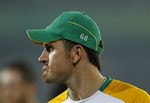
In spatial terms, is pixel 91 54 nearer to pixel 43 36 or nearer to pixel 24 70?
pixel 43 36

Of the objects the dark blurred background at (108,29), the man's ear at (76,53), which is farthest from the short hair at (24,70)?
the dark blurred background at (108,29)

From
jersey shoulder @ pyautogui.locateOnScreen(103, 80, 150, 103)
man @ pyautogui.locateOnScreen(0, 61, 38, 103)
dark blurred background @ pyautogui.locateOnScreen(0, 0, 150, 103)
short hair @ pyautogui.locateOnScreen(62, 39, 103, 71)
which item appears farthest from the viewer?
dark blurred background @ pyautogui.locateOnScreen(0, 0, 150, 103)

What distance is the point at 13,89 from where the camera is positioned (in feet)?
14.8

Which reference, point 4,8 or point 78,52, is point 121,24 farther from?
point 78,52

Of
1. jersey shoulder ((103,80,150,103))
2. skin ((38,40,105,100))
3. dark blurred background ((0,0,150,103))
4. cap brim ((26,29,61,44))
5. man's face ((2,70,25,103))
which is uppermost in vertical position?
cap brim ((26,29,61,44))

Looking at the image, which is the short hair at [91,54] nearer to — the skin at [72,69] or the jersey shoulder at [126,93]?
the skin at [72,69]

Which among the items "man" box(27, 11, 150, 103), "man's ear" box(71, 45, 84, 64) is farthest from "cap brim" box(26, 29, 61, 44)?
"man's ear" box(71, 45, 84, 64)

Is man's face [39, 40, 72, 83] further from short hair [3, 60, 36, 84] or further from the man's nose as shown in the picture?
short hair [3, 60, 36, 84]

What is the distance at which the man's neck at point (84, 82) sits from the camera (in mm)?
4414

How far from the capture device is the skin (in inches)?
171

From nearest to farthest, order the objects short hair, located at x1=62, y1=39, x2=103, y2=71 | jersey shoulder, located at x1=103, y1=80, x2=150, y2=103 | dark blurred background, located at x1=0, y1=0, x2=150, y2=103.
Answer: jersey shoulder, located at x1=103, y1=80, x2=150, y2=103 < short hair, located at x1=62, y1=39, x2=103, y2=71 < dark blurred background, located at x1=0, y1=0, x2=150, y2=103

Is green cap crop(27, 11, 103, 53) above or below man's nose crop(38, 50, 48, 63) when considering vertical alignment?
above

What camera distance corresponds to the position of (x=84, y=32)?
4.43 m

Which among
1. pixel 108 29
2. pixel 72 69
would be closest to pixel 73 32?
pixel 72 69
